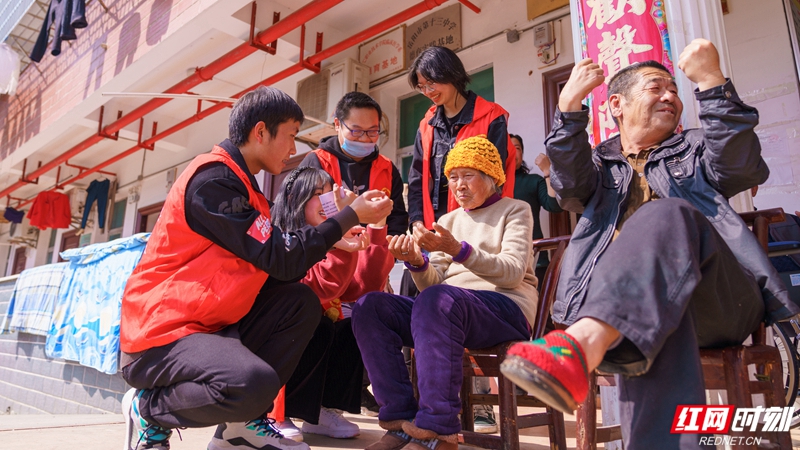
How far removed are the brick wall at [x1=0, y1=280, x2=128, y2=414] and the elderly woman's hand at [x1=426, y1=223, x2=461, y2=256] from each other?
3563mm

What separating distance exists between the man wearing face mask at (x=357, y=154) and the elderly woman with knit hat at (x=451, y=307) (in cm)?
73

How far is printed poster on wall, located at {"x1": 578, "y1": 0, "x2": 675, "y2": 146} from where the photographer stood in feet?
6.37

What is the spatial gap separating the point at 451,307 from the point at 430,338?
0.37ft

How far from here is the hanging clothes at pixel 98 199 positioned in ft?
33.9

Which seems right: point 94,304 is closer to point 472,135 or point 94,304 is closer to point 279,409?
point 279,409

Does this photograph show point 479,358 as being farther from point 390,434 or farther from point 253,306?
point 253,306

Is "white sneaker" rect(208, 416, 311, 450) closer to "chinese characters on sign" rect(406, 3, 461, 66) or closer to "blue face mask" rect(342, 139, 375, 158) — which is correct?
"blue face mask" rect(342, 139, 375, 158)

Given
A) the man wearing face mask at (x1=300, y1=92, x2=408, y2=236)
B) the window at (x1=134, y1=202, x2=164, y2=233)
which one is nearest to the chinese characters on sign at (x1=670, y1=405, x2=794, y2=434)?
the man wearing face mask at (x1=300, y1=92, x2=408, y2=236)

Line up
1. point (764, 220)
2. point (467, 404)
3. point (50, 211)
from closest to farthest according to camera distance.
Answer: point (764, 220)
point (467, 404)
point (50, 211)

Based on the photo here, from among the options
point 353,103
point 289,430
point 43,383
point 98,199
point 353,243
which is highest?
point 98,199

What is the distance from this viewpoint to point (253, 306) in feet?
5.77

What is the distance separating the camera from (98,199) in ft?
33.9

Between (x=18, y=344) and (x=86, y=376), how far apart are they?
1.85m

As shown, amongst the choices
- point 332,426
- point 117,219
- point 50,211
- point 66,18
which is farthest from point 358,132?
point 50,211
